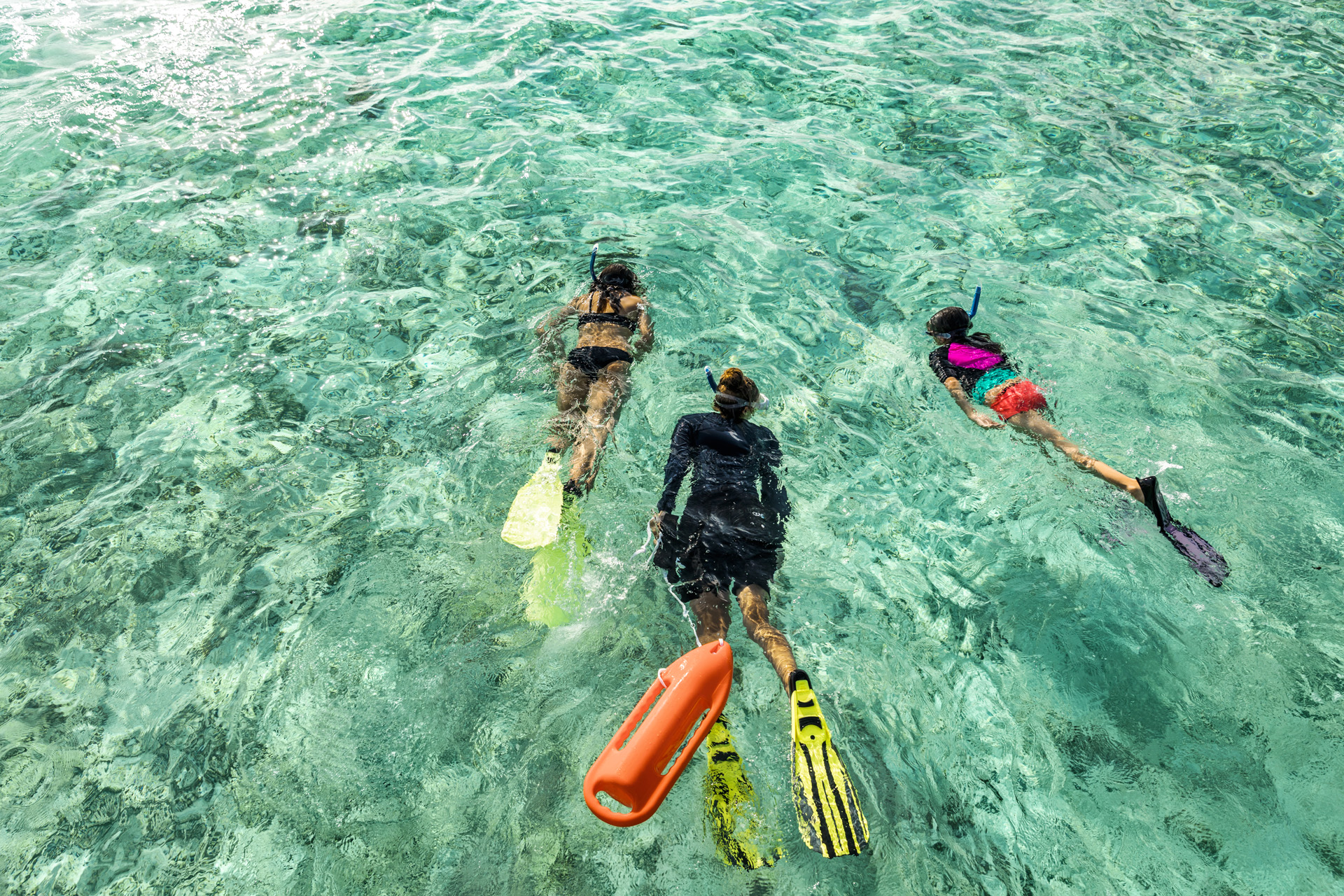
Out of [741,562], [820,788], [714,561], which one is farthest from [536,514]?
[820,788]

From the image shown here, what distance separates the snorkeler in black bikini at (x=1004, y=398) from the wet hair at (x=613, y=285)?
311 centimetres

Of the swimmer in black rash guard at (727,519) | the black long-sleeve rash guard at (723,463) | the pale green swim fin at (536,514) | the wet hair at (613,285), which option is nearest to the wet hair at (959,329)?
the swimmer in black rash guard at (727,519)

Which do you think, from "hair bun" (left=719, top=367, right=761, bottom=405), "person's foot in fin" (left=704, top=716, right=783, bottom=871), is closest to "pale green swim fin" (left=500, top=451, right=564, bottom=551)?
"hair bun" (left=719, top=367, right=761, bottom=405)

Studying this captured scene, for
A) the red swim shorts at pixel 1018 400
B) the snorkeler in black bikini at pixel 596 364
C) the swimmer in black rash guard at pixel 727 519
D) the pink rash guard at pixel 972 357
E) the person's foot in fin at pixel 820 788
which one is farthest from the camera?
the pink rash guard at pixel 972 357

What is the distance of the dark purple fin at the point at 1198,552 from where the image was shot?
15.3 feet

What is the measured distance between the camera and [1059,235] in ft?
27.0

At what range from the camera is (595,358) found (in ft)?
21.2

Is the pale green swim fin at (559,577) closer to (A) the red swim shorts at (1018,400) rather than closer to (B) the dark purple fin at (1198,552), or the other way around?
(A) the red swim shorts at (1018,400)

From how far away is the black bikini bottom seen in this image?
21.2 ft

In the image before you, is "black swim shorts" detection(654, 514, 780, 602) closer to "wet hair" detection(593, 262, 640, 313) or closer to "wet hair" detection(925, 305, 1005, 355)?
"wet hair" detection(593, 262, 640, 313)

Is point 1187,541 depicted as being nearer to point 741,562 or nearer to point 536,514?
point 741,562

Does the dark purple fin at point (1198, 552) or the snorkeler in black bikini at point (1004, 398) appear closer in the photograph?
the dark purple fin at point (1198, 552)

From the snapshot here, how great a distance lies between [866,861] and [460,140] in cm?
997

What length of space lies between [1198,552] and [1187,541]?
111 millimetres
